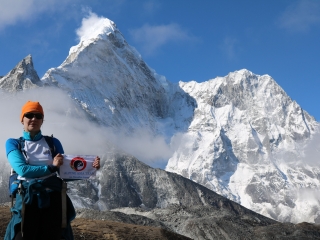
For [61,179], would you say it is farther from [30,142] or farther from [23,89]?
[23,89]

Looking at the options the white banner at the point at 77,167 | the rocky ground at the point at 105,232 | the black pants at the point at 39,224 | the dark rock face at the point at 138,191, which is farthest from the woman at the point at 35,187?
the dark rock face at the point at 138,191

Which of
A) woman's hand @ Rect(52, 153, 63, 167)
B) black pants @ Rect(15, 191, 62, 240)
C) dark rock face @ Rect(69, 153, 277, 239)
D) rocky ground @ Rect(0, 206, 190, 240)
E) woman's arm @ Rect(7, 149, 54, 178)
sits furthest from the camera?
dark rock face @ Rect(69, 153, 277, 239)

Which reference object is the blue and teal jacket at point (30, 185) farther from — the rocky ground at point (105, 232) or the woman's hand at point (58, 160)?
the rocky ground at point (105, 232)

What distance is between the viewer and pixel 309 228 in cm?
7606

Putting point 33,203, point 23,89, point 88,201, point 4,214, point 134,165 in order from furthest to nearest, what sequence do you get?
1. point 23,89
2. point 134,165
3. point 88,201
4. point 4,214
5. point 33,203

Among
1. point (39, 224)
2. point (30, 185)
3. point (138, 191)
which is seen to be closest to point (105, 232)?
point (39, 224)

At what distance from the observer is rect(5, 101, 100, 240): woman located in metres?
6.21

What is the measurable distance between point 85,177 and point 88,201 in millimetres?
138098

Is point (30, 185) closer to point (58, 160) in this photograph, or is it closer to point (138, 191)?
point (58, 160)

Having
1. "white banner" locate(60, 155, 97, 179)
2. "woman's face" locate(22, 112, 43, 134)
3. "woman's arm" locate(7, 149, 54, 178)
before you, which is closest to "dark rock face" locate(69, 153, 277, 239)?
"white banner" locate(60, 155, 97, 179)

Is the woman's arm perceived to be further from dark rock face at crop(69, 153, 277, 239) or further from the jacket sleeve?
dark rock face at crop(69, 153, 277, 239)

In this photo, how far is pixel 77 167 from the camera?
22.2ft

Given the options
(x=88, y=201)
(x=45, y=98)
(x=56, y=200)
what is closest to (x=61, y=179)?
(x=56, y=200)

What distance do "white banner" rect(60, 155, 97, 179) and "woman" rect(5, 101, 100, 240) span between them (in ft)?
0.43
